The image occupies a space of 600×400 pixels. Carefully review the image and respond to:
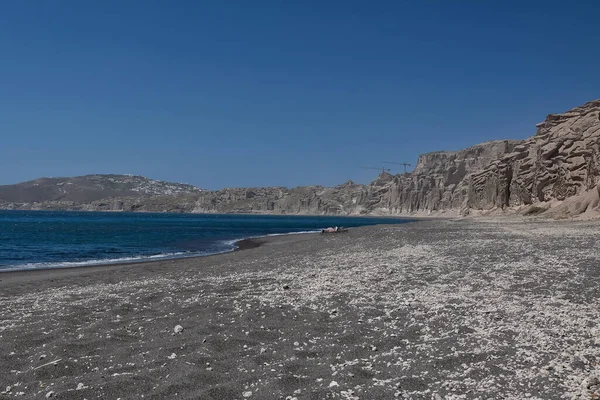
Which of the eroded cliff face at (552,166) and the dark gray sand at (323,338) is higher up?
the eroded cliff face at (552,166)

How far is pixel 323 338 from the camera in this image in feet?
29.4

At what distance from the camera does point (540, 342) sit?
778 centimetres

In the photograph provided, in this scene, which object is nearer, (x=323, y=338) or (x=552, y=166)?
(x=323, y=338)

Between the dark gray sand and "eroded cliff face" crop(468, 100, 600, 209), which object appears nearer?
the dark gray sand

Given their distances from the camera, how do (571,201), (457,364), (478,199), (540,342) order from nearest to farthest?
(457,364)
(540,342)
(571,201)
(478,199)

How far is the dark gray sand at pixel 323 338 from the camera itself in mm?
6586

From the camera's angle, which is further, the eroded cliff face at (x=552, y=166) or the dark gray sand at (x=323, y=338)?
the eroded cliff face at (x=552, y=166)

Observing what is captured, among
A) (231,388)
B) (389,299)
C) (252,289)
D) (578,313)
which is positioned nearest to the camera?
(231,388)

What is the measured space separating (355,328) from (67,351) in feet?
17.7

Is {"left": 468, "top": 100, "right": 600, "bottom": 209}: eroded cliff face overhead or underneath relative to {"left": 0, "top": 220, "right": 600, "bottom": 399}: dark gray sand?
overhead

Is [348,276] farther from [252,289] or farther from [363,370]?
[363,370]

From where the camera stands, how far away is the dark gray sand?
6.59m

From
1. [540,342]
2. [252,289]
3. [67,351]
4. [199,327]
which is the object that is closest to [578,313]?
[540,342]

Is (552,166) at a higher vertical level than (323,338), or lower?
higher
